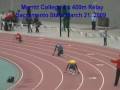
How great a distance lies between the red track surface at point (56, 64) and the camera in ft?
52.9

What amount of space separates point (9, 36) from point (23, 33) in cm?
134

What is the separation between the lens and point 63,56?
22.1 metres

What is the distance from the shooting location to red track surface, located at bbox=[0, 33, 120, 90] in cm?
1612

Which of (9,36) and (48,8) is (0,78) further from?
(48,8)

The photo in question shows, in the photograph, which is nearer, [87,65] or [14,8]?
[87,65]

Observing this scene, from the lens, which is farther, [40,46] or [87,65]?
[40,46]

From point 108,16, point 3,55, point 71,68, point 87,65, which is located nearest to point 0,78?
point 71,68

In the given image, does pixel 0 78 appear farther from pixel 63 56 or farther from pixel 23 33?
pixel 23 33

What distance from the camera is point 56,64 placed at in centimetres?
2009

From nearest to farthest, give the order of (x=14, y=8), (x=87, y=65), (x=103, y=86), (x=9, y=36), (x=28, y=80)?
(x=103, y=86)
(x=28, y=80)
(x=87, y=65)
(x=9, y=36)
(x=14, y=8)

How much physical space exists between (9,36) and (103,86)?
14.5m

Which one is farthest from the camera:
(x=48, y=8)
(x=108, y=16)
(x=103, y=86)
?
(x=48, y=8)

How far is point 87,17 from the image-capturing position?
35.6m

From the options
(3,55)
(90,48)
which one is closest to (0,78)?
(3,55)
